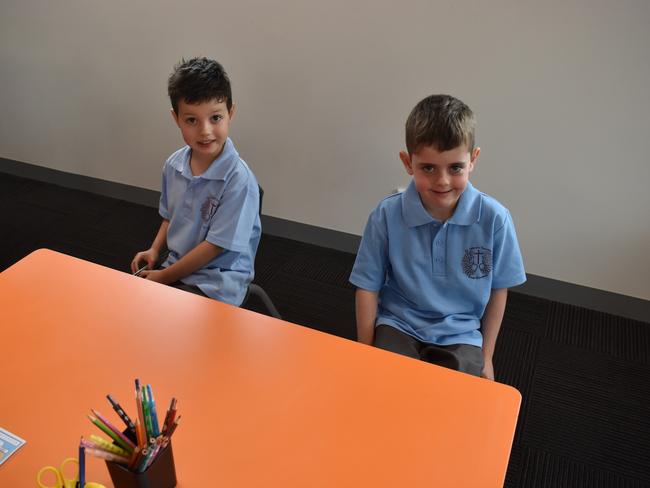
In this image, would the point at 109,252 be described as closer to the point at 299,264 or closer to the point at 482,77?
the point at 299,264

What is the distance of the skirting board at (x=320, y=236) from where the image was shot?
2395mm

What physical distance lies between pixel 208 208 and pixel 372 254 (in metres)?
0.57

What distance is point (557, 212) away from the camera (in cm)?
232

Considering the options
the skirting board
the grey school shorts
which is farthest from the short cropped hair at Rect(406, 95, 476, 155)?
the skirting board

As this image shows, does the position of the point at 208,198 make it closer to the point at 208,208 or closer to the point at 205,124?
the point at 208,208

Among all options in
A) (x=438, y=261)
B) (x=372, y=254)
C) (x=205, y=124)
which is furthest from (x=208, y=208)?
(x=438, y=261)

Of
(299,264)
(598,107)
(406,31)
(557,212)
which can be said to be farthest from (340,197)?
(598,107)

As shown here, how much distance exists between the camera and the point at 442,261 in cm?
145

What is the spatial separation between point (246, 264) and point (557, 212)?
55.5 inches

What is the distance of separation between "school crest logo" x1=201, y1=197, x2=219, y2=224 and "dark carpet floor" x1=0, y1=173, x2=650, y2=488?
785mm

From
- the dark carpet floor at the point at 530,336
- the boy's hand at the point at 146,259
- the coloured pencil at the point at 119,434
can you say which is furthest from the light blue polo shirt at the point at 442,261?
the coloured pencil at the point at 119,434

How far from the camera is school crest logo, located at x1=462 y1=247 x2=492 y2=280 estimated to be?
144 centimetres

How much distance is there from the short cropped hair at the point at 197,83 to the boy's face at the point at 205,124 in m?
0.02

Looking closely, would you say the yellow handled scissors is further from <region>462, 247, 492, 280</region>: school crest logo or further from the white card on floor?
<region>462, 247, 492, 280</region>: school crest logo
